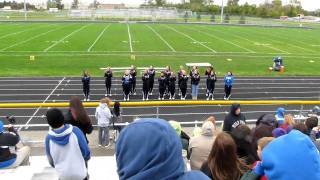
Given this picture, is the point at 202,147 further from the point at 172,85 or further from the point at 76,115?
the point at 172,85

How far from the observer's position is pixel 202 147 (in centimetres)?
522

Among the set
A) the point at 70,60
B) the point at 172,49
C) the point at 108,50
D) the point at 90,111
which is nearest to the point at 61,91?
the point at 90,111

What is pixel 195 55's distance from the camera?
1384 inches

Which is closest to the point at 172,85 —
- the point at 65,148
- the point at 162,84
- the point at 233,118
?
the point at 162,84

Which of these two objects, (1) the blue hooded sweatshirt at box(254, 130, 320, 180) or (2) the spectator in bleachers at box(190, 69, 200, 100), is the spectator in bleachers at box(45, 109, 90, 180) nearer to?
(1) the blue hooded sweatshirt at box(254, 130, 320, 180)

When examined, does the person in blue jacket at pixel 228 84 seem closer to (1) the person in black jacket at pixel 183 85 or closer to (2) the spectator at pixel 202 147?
(1) the person in black jacket at pixel 183 85

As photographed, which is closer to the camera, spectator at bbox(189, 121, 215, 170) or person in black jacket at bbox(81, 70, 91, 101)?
spectator at bbox(189, 121, 215, 170)

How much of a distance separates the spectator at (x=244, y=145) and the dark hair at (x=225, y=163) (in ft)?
2.49

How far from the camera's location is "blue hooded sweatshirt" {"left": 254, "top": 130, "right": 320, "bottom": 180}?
2002 mm

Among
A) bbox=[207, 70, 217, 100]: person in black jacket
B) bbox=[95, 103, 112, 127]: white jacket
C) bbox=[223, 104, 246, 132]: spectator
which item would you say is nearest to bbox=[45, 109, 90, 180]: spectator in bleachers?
bbox=[223, 104, 246, 132]: spectator

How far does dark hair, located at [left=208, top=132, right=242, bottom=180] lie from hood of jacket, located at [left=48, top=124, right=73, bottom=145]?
4.75 feet

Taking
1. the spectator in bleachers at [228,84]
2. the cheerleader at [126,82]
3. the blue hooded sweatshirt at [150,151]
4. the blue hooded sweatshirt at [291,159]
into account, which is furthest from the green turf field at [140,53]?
the blue hooded sweatshirt at [150,151]

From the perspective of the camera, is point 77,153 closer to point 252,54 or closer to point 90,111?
point 90,111

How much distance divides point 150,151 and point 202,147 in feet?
11.9
